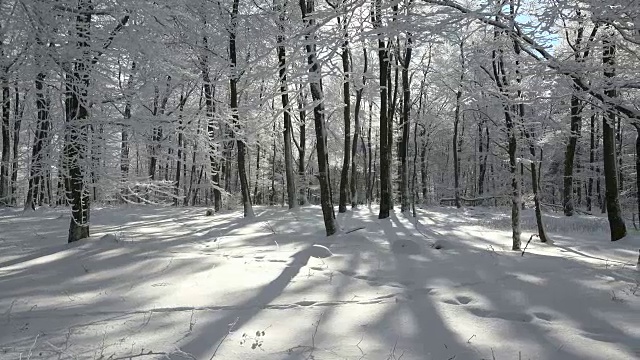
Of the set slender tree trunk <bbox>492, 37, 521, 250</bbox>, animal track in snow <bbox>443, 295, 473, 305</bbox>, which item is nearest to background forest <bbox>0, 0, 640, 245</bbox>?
slender tree trunk <bbox>492, 37, 521, 250</bbox>

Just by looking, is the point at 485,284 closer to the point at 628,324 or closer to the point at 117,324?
the point at 628,324

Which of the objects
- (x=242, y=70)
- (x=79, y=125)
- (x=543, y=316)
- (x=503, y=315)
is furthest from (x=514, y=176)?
(x=79, y=125)

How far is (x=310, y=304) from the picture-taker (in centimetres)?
→ 427

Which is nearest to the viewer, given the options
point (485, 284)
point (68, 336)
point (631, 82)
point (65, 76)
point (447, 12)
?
point (68, 336)

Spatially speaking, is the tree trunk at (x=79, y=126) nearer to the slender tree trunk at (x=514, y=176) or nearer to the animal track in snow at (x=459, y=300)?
the animal track in snow at (x=459, y=300)

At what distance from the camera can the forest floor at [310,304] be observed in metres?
3.15

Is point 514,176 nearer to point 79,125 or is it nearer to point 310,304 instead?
point 310,304

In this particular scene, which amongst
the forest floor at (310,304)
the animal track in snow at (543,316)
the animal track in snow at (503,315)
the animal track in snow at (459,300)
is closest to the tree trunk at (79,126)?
the forest floor at (310,304)

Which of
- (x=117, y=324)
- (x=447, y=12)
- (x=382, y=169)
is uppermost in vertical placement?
(x=447, y=12)

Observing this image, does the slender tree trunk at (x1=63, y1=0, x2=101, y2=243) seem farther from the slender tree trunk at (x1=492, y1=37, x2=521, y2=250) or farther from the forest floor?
the slender tree trunk at (x1=492, y1=37, x2=521, y2=250)

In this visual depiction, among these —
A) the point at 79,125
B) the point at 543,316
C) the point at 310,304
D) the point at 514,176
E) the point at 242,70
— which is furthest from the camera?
the point at 514,176

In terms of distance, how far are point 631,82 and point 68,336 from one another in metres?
6.96

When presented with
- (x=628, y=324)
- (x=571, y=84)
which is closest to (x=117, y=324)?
(x=628, y=324)

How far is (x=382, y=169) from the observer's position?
14.2m
